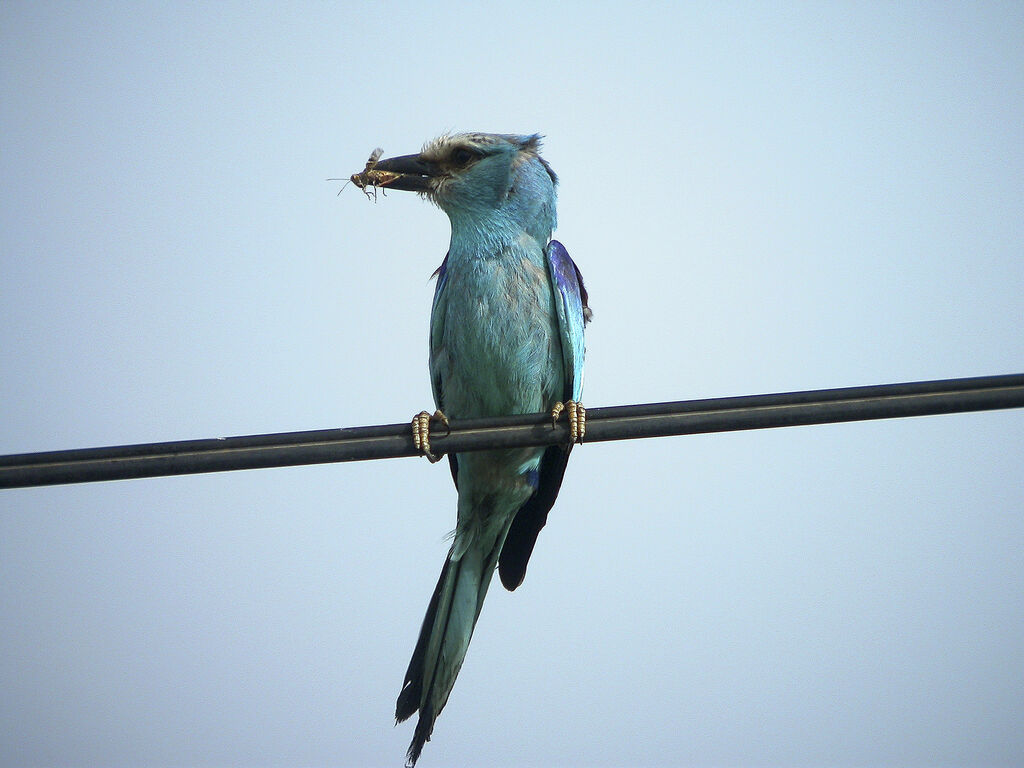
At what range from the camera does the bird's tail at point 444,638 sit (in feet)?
14.3

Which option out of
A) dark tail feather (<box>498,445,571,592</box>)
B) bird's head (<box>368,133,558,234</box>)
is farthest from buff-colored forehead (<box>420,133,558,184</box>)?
dark tail feather (<box>498,445,571,592</box>)

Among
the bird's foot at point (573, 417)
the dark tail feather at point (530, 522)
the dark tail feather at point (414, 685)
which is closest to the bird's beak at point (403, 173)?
the dark tail feather at point (530, 522)

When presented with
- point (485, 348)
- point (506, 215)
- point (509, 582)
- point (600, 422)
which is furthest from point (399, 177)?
point (600, 422)

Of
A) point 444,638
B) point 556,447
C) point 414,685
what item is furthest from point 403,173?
point 414,685

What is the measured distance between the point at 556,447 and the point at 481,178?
4.54ft

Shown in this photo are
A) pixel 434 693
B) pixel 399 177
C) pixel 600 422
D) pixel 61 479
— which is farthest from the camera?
pixel 399 177

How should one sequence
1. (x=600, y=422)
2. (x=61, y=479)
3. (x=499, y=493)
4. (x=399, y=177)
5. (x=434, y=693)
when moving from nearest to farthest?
1. (x=61, y=479)
2. (x=600, y=422)
3. (x=434, y=693)
4. (x=499, y=493)
5. (x=399, y=177)

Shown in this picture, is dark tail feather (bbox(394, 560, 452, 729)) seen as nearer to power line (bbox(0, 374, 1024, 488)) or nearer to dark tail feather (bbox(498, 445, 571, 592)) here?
dark tail feather (bbox(498, 445, 571, 592))

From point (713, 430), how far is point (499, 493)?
190cm

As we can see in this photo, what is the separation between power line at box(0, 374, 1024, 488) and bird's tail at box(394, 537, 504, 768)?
5.38 ft

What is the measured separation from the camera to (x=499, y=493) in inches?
188

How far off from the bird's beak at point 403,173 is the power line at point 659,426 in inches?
92.1

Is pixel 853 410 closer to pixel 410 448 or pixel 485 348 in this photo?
pixel 410 448

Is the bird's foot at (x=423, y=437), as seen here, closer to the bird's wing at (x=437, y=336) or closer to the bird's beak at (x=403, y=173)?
the bird's wing at (x=437, y=336)
